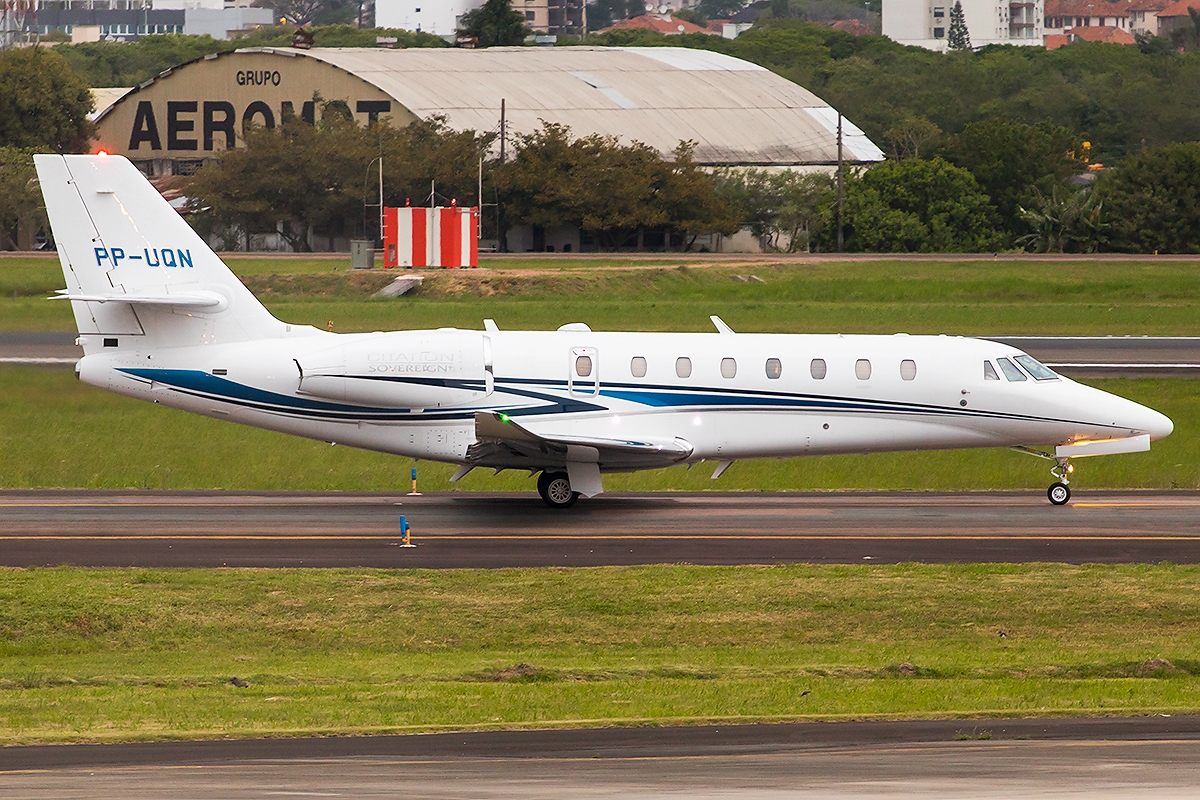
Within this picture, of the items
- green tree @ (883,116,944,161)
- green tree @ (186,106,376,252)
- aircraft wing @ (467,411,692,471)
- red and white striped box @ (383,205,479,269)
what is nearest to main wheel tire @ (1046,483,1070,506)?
aircraft wing @ (467,411,692,471)

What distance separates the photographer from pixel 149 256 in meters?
26.8

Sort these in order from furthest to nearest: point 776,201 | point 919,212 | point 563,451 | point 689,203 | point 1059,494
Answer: point 776,201
point 689,203
point 919,212
point 1059,494
point 563,451

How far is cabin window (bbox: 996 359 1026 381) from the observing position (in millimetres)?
27234

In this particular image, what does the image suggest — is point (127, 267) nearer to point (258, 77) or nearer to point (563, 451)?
point (563, 451)

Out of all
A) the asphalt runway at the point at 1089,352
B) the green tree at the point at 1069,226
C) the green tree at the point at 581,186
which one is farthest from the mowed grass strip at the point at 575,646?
Result: the green tree at the point at 581,186

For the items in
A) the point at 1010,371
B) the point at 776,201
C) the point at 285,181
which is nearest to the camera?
the point at 1010,371

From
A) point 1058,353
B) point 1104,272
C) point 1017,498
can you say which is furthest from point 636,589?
point 1104,272

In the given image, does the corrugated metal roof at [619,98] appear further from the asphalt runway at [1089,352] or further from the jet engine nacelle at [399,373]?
the jet engine nacelle at [399,373]

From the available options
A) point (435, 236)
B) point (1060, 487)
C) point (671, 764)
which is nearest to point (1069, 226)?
point (435, 236)

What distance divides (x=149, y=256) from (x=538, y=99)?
230 ft

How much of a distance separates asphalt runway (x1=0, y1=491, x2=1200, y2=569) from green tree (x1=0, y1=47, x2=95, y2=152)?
7103cm

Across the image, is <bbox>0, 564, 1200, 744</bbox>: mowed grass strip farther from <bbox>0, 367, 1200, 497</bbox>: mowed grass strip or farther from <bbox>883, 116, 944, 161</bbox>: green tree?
<bbox>883, 116, 944, 161</bbox>: green tree

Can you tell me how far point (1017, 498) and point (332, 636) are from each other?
14.6 metres

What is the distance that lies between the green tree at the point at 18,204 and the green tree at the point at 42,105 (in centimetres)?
719
